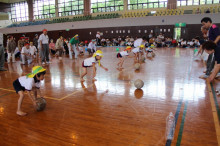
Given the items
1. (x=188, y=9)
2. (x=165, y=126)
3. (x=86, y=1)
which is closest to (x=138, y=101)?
(x=165, y=126)

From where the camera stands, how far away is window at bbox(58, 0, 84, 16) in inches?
1334

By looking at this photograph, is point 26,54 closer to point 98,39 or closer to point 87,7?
point 98,39

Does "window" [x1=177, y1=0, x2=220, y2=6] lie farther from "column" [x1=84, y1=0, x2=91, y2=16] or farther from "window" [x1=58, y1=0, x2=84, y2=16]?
"window" [x1=58, y1=0, x2=84, y2=16]

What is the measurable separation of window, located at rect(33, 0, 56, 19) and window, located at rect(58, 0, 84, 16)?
2061 millimetres

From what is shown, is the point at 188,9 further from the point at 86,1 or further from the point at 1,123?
the point at 1,123

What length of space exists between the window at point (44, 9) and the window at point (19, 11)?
2925 mm

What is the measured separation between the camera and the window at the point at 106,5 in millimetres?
30434

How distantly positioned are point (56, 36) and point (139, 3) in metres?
16.4

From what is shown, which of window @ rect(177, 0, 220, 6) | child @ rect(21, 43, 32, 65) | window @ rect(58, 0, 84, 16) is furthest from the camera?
window @ rect(58, 0, 84, 16)

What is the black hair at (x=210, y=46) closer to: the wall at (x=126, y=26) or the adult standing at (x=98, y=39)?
the wall at (x=126, y=26)

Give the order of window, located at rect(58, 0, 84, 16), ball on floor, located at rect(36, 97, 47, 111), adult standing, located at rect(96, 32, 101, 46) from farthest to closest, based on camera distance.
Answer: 1. window, located at rect(58, 0, 84, 16)
2. adult standing, located at rect(96, 32, 101, 46)
3. ball on floor, located at rect(36, 97, 47, 111)

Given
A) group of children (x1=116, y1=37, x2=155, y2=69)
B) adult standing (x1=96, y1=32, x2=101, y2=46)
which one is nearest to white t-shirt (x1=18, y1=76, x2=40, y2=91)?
group of children (x1=116, y1=37, x2=155, y2=69)

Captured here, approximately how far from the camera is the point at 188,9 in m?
25.6

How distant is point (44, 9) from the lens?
124 ft
